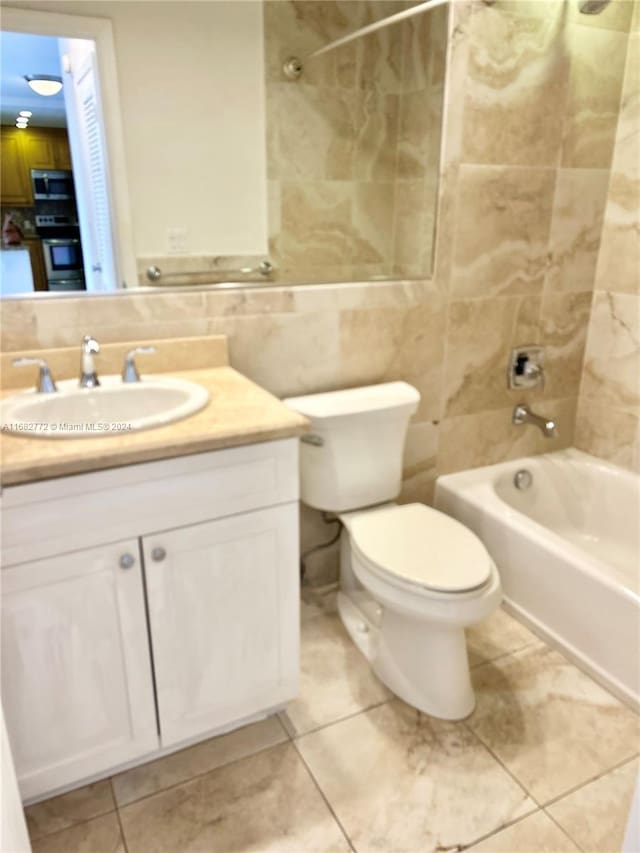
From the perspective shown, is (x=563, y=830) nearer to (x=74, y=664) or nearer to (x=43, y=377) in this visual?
(x=74, y=664)

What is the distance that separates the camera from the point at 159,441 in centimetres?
120

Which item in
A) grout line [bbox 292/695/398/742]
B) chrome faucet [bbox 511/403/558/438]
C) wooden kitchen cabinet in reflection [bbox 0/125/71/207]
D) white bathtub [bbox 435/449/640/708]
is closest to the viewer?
wooden kitchen cabinet in reflection [bbox 0/125/71/207]

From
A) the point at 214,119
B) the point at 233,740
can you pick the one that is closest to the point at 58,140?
the point at 214,119

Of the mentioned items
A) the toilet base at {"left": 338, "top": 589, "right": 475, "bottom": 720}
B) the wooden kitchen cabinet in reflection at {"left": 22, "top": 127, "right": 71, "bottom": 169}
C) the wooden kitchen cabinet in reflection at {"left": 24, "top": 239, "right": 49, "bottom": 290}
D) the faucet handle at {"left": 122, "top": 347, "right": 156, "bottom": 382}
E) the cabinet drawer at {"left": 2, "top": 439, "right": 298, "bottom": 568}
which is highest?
the wooden kitchen cabinet in reflection at {"left": 22, "top": 127, "right": 71, "bottom": 169}

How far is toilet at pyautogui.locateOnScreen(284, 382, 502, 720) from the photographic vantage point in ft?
5.13

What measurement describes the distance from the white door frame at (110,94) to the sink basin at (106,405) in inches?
13.2

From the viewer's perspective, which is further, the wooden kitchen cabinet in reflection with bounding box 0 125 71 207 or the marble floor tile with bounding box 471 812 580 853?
the wooden kitchen cabinet in reflection with bounding box 0 125 71 207

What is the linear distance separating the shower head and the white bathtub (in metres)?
1.54

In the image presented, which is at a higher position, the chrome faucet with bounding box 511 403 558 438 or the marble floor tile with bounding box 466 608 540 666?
the chrome faucet with bounding box 511 403 558 438

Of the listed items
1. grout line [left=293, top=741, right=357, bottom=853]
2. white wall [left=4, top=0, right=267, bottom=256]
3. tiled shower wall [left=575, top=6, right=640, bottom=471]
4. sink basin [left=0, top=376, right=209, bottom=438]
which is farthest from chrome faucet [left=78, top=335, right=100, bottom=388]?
tiled shower wall [left=575, top=6, right=640, bottom=471]

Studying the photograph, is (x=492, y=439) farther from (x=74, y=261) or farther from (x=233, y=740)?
(x=74, y=261)

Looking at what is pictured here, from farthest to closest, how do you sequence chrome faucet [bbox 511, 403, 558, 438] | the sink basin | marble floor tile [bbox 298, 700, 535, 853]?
1. chrome faucet [bbox 511, 403, 558, 438]
2. marble floor tile [bbox 298, 700, 535, 853]
3. the sink basin

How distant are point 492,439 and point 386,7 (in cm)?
151

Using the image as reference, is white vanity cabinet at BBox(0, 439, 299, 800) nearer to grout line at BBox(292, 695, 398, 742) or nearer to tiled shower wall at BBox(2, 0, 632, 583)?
grout line at BBox(292, 695, 398, 742)
